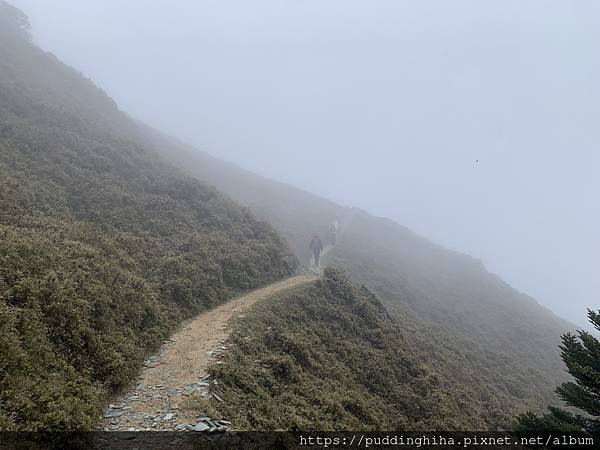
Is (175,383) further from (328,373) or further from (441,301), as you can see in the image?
(441,301)

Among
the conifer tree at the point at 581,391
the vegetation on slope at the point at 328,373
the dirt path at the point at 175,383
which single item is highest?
the conifer tree at the point at 581,391

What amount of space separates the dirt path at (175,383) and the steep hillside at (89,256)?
1.69 ft

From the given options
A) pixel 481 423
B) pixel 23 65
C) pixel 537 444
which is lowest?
pixel 481 423

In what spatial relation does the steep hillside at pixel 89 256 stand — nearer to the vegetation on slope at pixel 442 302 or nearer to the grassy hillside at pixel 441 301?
the vegetation on slope at pixel 442 302

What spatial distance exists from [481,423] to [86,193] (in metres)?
24.7

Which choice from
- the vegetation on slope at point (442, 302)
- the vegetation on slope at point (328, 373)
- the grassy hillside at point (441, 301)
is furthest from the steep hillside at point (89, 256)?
the grassy hillside at point (441, 301)

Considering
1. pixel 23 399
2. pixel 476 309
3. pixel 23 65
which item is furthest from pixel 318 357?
pixel 23 65

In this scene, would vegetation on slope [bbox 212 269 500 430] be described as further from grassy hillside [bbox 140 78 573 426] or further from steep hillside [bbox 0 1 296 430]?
steep hillside [bbox 0 1 296 430]

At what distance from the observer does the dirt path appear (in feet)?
Answer: 32.0

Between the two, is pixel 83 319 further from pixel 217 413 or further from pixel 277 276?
pixel 277 276

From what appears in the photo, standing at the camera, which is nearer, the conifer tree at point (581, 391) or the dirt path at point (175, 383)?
the dirt path at point (175, 383)

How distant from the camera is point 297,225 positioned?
56.0m

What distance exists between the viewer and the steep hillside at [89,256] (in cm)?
955

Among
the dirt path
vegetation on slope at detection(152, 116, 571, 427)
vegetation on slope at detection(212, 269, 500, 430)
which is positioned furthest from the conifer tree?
the dirt path
